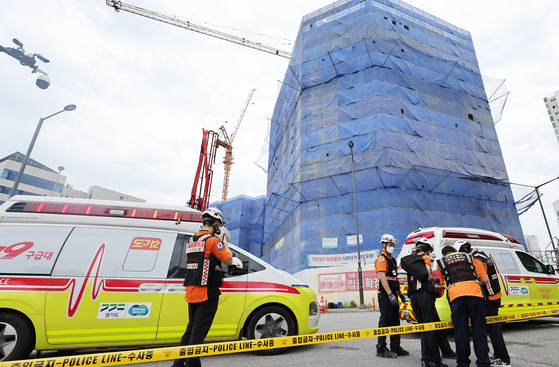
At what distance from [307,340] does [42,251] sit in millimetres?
3814

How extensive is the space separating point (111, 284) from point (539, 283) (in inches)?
336

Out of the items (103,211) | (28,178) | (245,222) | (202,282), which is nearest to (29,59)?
(103,211)

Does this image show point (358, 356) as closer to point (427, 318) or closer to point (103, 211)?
point (427, 318)

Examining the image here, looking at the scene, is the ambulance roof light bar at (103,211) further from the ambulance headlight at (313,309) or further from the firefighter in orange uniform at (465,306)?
the firefighter in orange uniform at (465,306)

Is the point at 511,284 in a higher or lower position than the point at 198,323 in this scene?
higher

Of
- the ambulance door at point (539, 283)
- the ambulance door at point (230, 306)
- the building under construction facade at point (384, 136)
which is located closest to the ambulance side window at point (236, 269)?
the ambulance door at point (230, 306)

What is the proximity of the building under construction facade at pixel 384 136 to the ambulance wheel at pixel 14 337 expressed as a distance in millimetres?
17278

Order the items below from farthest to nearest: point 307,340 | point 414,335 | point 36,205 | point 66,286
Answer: point 414,335 → point 36,205 → point 66,286 → point 307,340

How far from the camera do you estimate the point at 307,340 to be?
3150 mm

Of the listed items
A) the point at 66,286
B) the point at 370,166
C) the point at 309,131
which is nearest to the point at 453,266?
the point at 66,286

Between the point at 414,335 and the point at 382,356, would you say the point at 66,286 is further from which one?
the point at 414,335

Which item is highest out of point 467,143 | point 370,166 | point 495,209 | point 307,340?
point 467,143

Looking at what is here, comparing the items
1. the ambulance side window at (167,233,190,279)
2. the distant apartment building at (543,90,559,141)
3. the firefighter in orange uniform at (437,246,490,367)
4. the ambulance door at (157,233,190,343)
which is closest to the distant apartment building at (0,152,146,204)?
the ambulance side window at (167,233,190,279)

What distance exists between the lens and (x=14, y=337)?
3641 mm
